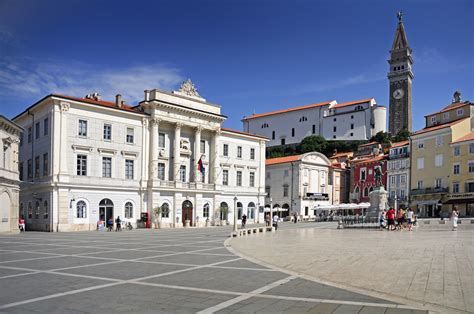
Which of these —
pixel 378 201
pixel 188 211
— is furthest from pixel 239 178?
pixel 378 201

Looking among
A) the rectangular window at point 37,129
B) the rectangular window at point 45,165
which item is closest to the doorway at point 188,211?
the rectangular window at point 45,165

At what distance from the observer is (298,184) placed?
78.1 metres

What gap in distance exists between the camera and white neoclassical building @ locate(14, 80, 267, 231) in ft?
146

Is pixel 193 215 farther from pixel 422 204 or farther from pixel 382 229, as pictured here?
pixel 422 204

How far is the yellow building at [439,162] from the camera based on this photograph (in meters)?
64.2

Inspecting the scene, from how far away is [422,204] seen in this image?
68.8m

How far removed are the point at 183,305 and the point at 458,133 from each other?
2598 inches

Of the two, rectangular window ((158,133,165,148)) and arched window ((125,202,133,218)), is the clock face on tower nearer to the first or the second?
rectangular window ((158,133,165,148))

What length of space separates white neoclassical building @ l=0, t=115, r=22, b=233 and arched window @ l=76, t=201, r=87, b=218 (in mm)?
6700

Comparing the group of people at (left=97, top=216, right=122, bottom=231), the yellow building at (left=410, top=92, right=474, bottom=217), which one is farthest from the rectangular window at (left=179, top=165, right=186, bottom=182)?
the yellow building at (left=410, top=92, right=474, bottom=217)

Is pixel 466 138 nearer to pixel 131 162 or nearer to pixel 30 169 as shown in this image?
pixel 131 162

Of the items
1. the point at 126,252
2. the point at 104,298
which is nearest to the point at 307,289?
the point at 104,298

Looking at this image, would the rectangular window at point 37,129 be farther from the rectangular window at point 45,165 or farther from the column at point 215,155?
the column at point 215,155

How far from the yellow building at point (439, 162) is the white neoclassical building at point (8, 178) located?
53.4 meters
